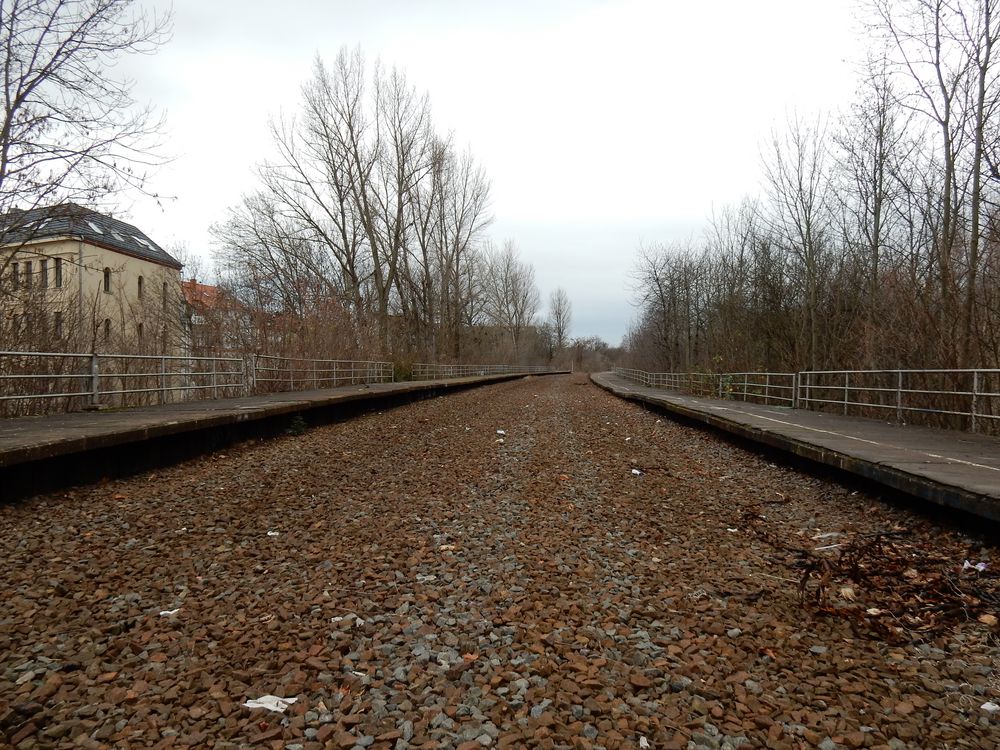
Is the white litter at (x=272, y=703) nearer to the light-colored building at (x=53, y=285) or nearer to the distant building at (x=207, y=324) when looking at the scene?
the light-colored building at (x=53, y=285)

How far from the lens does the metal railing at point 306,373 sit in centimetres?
1561

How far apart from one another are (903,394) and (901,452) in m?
6.87

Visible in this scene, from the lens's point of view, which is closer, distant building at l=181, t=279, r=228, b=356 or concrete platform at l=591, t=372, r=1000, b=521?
concrete platform at l=591, t=372, r=1000, b=521

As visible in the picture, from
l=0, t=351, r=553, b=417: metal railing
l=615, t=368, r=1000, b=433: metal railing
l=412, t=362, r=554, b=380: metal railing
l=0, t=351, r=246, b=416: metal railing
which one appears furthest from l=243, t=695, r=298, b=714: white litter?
l=412, t=362, r=554, b=380: metal railing

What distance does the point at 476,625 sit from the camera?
295 cm

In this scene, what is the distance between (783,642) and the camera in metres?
2.77

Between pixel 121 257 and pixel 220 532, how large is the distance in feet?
126

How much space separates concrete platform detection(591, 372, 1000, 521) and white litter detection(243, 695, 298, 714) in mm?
4462

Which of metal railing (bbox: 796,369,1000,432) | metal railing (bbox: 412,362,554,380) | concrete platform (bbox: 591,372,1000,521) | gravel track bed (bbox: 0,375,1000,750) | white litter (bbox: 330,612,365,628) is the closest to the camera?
gravel track bed (bbox: 0,375,1000,750)

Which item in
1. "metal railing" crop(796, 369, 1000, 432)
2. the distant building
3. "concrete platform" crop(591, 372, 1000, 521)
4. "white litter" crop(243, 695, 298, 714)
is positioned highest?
the distant building

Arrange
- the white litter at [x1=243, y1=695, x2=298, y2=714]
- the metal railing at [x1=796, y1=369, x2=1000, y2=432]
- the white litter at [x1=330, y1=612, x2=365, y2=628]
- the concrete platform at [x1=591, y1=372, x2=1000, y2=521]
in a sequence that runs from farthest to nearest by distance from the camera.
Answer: the metal railing at [x1=796, y1=369, x2=1000, y2=432]
the concrete platform at [x1=591, y1=372, x2=1000, y2=521]
the white litter at [x1=330, y1=612, x2=365, y2=628]
the white litter at [x1=243, y1=695, x2=298, y2=714]

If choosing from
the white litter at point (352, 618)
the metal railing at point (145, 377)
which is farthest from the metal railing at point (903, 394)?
the metal railing at point (145, 377)

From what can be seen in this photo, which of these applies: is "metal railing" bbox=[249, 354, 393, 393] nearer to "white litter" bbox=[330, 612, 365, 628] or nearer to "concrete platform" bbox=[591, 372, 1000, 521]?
"concrete platform" bbox=[591, 372, 1000, 521]

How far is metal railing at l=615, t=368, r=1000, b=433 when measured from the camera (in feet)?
29.0
